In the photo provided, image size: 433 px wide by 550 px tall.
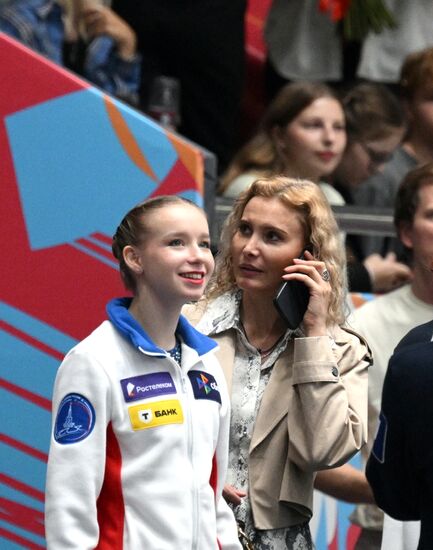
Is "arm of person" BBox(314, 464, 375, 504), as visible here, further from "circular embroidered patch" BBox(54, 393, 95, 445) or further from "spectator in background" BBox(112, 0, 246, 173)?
"spectator in background" BBox(112, 0, 246, 173)

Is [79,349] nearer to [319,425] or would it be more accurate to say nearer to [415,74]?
[319,425]

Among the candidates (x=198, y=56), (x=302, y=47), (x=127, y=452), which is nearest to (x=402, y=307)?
(x=127, y=452)

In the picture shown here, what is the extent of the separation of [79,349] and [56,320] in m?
1.44

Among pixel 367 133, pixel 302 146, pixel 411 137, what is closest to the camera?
pixel 302 146

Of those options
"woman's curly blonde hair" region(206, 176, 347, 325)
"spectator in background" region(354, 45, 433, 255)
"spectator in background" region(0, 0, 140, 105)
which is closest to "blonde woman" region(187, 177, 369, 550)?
"woman's curly blonde hair" region(206, 176, 347, 325)

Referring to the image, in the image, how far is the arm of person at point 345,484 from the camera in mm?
4992

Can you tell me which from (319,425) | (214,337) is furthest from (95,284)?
(319,425)

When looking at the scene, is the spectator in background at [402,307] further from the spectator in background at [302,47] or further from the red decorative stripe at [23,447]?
the spectator in background at [302,47]

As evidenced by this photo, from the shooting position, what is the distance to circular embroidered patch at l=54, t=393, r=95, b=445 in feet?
12.8

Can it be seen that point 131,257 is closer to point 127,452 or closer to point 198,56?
point 127,452

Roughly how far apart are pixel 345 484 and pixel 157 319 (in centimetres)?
117

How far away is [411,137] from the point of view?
310 inches

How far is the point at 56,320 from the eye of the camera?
5.41 meters

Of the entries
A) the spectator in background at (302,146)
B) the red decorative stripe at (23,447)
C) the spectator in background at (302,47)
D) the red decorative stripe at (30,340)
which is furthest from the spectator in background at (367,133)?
the red decorative stripe at (23,447)
